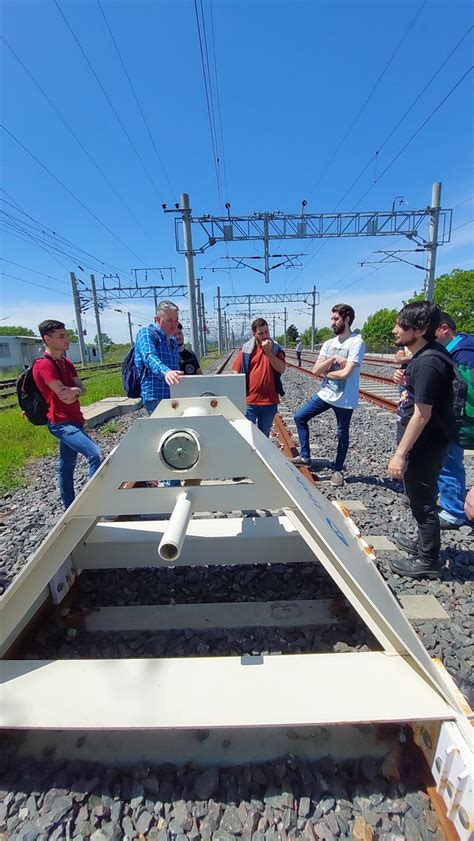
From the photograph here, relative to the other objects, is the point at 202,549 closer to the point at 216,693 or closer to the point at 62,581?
the point at 62,581

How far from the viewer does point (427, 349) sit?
239 cm

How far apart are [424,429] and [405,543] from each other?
3.37 feet

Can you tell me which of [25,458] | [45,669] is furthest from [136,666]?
[25,458]

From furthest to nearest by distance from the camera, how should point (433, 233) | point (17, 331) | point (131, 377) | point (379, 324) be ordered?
1. point (17, 331)
2. point (379, 324)
3. point (433, 233)
4. point (131, 377)

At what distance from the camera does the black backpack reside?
10.8 feet

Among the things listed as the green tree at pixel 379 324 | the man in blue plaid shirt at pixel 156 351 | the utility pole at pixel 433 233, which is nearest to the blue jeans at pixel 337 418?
the man in blue plaid shirt at pixel 156 351

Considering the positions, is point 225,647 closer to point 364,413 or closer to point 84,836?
point 84,836

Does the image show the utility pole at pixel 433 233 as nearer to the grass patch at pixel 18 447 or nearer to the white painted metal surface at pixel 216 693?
the grass patch at pixel 18 447

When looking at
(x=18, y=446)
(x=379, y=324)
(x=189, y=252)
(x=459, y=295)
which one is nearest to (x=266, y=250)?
(x=189, y=252)

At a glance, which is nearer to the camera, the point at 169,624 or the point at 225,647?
the point at 225,647

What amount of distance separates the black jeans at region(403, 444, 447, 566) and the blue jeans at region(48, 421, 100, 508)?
2538 millimetres

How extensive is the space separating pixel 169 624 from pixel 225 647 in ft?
1.25

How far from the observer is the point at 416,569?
2.66 meters

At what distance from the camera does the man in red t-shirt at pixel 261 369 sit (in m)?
4.22
